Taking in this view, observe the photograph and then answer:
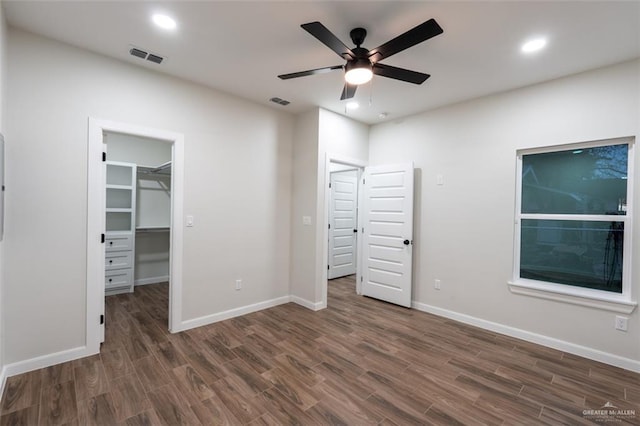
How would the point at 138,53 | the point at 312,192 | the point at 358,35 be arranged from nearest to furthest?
the point at 358,35 → the point at 138,53 → the point at 312,192

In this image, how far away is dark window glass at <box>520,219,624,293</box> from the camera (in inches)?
114

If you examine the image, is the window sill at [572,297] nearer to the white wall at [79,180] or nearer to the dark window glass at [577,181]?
the dark window glass at [577,181]

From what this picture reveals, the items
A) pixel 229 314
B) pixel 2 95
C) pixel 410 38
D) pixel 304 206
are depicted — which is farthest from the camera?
pixel 304 206

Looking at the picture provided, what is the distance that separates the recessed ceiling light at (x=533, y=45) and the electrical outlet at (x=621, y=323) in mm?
2646

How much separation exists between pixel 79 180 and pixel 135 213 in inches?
95.9

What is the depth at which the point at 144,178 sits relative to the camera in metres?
5.27

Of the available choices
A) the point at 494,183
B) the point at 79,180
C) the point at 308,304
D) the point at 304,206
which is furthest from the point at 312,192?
the point at 79,180

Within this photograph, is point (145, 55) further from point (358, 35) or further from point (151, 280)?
point (151, 280)

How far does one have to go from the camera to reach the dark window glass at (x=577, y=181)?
2.88m

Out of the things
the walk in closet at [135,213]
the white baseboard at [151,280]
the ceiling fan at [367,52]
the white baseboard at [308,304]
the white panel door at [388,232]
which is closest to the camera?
the ceiling fan at [367,52]

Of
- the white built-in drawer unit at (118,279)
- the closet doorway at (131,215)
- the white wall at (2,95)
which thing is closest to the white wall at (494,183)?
the closet doorway at (131,215)

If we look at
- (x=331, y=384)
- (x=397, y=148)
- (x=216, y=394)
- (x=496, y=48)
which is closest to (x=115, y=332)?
(x=216, y=394)

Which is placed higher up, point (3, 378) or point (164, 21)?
point (164, 21)

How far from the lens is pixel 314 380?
95.8 inches
